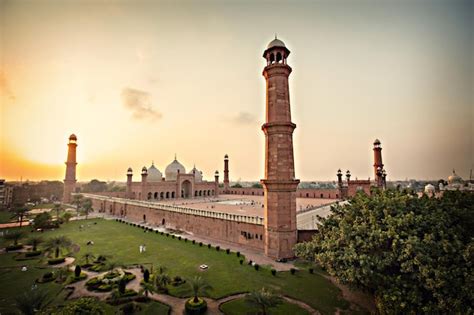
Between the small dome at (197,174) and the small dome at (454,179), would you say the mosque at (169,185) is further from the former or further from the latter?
the small dome at (454,179)

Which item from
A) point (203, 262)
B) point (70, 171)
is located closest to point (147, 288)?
point (203, 262)

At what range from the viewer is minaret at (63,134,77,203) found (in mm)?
55081

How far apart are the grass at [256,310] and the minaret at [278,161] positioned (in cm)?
619

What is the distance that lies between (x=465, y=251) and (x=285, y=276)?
9.74 meters

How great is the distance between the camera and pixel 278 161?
62.8ft

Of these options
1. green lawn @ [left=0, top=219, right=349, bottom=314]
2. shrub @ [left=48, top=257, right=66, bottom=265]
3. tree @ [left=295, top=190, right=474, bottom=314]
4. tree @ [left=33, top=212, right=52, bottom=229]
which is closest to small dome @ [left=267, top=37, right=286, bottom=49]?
tree @ [left=295, top=190, right=474, bottom=314]

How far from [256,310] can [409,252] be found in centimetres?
731

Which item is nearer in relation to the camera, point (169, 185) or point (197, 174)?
point (169, 185)

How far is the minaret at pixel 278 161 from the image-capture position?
18.6 metres

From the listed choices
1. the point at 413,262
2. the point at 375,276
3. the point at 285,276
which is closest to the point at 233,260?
the point at 285,276

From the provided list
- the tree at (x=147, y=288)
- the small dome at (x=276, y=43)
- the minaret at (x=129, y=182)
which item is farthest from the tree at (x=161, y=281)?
the minaret at (x=129, y=182)

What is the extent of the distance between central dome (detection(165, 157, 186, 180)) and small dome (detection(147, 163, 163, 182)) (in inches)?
69.2

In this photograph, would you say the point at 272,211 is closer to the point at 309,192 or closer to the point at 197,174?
the point at 309,192

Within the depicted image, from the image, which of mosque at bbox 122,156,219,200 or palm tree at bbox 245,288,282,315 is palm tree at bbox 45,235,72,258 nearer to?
palm tree at bbox 245,288,282,315
